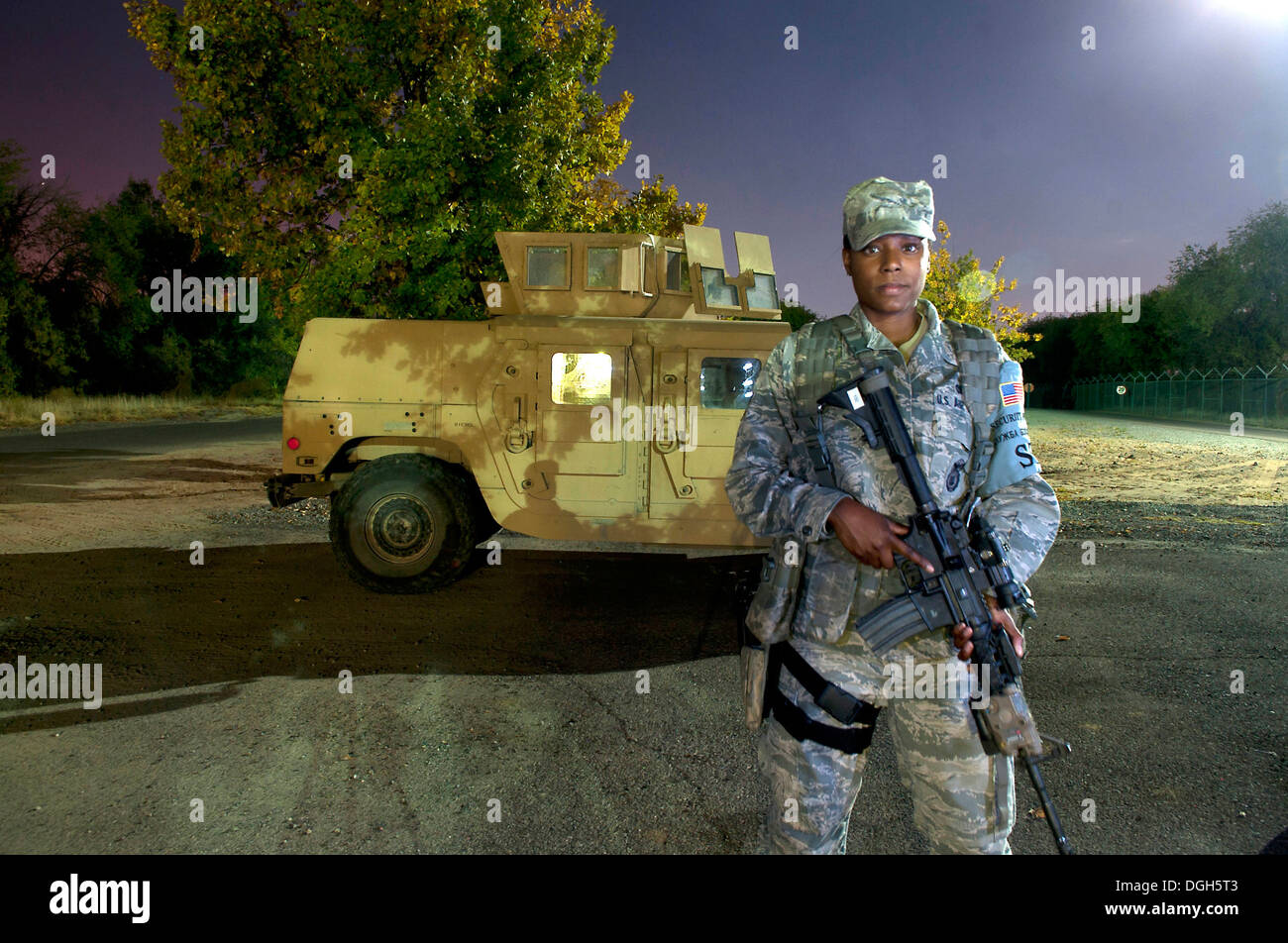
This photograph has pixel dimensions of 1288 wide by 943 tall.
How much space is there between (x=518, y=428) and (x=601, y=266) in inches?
54.8

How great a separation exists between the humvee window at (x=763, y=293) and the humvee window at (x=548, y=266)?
1.42 m

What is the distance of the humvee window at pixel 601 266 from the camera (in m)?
6.26

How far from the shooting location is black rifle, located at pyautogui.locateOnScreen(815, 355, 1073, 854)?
1.84 m

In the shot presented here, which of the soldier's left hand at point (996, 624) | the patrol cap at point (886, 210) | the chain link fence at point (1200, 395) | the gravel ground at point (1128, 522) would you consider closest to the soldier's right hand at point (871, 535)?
the soldier's left hand at point (996, 624)

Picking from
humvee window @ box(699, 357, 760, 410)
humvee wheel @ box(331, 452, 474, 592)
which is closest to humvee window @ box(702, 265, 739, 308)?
humvee window @ box(699, 357, 760, 410)

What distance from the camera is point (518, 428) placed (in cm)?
595

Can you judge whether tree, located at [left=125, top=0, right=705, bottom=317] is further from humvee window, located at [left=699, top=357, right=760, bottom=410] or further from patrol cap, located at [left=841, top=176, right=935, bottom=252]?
patrol cap, located at [left=841, top=176, right=935, bottom=252]

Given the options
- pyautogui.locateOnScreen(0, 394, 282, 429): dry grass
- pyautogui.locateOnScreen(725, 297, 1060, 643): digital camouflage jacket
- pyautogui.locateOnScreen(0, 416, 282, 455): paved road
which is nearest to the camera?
pyautogui.locateOnScreen(725, 297, 1060, 643): digital camouflage jacket

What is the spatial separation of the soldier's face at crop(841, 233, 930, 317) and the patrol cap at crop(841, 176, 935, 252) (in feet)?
0.08

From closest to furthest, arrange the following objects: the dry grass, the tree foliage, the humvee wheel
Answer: the humvee wheel, the dry grass, the tree foliage

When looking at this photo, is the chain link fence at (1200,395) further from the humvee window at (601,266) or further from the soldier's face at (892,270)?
the soldier's face at (892,270)

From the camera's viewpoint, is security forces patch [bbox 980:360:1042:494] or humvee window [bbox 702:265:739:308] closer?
security forces patch [bbox 980:360:1042:494]

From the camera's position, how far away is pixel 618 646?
4.93 metres

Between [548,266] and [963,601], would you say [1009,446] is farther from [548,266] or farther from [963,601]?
[548,266]
